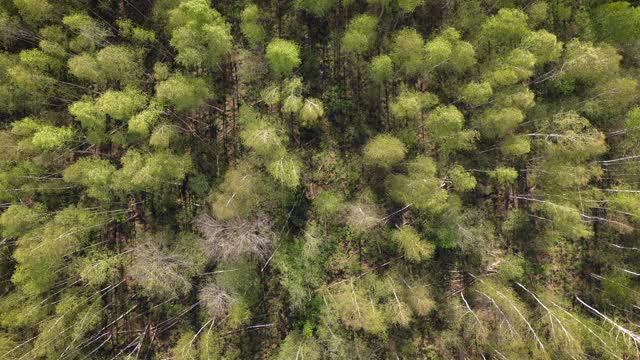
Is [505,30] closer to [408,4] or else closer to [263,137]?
[408,4]

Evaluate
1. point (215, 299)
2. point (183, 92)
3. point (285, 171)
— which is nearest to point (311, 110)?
point (285, 171)

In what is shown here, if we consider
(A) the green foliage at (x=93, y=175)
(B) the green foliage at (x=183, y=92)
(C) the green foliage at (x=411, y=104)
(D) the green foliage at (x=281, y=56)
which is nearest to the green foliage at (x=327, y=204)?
(C) the green foliage at (x=411, y=104)

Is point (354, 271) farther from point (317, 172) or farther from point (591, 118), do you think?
point (591, 118)

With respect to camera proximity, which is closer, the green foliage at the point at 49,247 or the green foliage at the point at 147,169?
the green foliage at the point at 49,247

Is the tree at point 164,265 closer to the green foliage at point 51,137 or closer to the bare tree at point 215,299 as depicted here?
the bare tree at point 215,299

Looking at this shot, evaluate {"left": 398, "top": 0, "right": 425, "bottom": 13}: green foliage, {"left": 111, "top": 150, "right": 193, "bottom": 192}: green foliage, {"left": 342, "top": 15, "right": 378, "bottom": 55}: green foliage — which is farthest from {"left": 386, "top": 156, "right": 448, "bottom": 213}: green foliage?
{"left": 111, "top": 150, "right": 193, "bottom": 192}: green foliage

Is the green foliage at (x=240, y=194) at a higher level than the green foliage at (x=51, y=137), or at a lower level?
lower
